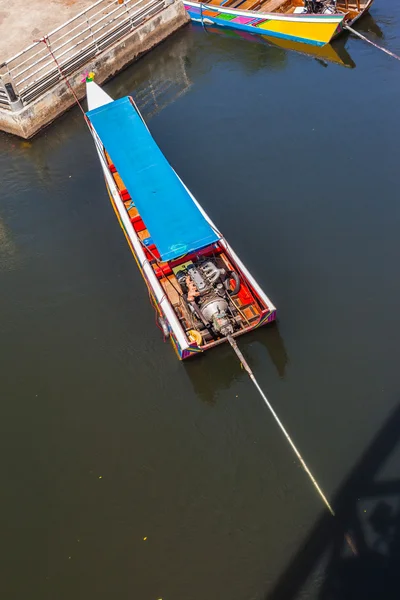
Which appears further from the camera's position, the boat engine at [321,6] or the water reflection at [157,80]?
the boat engine at [321,6]

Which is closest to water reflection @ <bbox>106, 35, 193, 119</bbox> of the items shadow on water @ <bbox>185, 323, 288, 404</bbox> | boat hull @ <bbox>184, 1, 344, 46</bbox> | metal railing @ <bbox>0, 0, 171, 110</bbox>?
metal railing @ <bbox>0, 0, 171, 110</bbox>

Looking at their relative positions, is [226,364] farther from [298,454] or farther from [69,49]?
[69,49]

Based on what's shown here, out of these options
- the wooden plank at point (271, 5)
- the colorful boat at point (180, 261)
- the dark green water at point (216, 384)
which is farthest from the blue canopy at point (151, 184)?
the wooden plank at point (271, 5)

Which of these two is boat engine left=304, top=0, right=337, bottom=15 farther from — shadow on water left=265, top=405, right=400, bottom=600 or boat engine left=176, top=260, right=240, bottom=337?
shadow on water left=265, top=405, right=400, bottom=600

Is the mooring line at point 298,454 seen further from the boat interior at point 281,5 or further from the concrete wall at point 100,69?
the boat interior at point 281,5

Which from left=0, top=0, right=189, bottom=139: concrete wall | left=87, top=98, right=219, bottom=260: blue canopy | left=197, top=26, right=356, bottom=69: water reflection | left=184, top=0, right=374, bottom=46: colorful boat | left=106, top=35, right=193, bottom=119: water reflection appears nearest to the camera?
left=87, top=98, right=219, bottom=260: blue canopy
